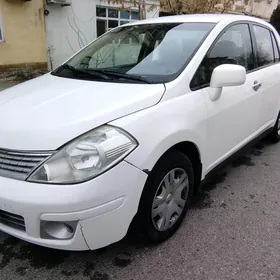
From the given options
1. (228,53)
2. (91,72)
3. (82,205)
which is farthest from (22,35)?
(82,205)

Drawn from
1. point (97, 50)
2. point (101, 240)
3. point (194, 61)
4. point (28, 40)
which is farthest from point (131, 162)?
point (28, 40)

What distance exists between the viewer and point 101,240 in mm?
1855

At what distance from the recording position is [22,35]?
753 cm

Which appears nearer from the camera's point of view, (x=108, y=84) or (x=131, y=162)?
(x=131, y=162)

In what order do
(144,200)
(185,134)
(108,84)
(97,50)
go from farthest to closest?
1. (97,50)
2. (108,84)
3. (185,134)
4. (144,200)

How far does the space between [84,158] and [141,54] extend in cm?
136

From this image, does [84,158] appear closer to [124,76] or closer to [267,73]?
[124,76]

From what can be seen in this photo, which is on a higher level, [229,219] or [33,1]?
[33,1]

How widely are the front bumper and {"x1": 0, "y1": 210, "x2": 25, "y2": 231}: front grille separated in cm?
2

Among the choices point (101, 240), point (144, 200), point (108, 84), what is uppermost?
point (108, 84)

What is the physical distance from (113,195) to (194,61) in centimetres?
126

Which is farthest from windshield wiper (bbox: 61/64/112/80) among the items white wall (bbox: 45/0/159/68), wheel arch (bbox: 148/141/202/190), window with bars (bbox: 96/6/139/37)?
window with bars (bbox: 96/6/139/37)

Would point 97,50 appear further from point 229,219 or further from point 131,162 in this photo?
point 229,219

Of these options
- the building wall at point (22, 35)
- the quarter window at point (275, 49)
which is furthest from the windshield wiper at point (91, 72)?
the building wall at point (22, 35)
